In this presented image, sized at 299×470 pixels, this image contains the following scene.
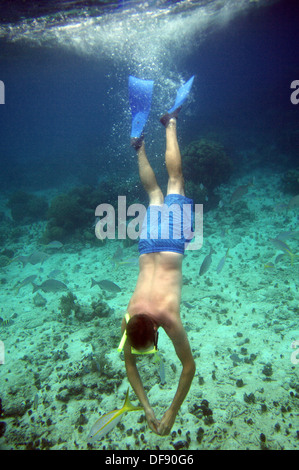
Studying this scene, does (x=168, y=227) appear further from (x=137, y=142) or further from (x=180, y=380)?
(x=137, y=142)

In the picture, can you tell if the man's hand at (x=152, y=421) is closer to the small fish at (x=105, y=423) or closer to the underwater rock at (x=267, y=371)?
the small fish at (x=105, y=423)

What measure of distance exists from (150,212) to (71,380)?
383 centimetres

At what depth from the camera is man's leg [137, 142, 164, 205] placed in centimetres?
517

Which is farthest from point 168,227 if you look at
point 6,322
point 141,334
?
point 6,322

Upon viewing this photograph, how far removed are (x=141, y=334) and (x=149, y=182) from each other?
3.82 metres

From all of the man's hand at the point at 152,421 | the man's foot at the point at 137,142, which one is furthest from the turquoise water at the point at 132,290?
the man's foot at the point at 137,142

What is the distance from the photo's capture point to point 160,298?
320 centimetres

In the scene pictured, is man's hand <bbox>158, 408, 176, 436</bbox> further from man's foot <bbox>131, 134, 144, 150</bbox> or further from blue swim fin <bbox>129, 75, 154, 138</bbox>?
blue swim fin <bbox>129, 75, 154, 138</bbox>

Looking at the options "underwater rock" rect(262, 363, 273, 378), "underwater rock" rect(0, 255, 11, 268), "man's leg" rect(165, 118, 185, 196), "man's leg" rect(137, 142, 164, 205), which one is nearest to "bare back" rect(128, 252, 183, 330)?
"man's leg" rect(137, 142, 164, 205)

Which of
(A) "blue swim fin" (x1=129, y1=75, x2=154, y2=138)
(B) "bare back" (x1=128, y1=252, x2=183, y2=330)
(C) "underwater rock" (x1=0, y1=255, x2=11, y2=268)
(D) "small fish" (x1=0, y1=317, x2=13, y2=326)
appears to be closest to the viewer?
(B) "bare back" (x1=128, y1=252, x2=183, y2=330)

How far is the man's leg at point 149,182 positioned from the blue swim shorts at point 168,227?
0.56m

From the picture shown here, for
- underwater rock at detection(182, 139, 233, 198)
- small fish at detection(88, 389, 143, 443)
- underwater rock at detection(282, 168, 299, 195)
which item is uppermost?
underwater rock at detection(182, 139, 233, 198)
